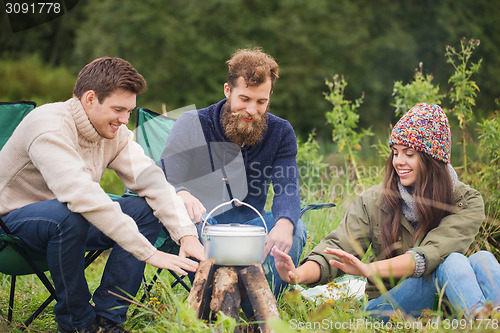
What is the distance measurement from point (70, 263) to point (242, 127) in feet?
3.52

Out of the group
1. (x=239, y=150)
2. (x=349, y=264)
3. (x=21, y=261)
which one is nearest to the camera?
(x=349, y=264)

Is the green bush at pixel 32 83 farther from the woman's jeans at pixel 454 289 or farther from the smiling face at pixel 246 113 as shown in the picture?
the woman's jeans at pixel 454 289

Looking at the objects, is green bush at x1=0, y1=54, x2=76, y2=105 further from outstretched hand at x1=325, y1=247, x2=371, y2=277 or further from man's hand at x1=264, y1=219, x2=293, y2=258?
outstretched hand at x1=325, y1=247, x2=371, y2=277

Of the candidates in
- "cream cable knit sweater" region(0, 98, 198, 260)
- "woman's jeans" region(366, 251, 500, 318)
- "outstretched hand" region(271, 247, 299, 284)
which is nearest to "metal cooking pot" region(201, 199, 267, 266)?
"outstretched hand" region(271, 247, 299, 284)

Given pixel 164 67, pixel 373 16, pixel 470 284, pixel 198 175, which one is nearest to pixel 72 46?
pixel 164 67

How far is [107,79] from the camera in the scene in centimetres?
225

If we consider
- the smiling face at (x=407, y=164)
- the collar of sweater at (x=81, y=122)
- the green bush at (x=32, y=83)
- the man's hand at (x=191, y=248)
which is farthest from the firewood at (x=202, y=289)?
the green bush at (x=32, y=83)

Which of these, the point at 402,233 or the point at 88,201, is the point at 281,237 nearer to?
the point at 402,233

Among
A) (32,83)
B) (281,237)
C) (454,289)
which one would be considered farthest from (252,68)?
(32,83)

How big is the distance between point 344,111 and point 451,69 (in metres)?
7.81

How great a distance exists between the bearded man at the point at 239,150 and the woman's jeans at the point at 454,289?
54 centimetres

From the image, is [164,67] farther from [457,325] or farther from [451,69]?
[457,325]

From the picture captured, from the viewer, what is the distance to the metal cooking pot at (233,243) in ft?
6.46

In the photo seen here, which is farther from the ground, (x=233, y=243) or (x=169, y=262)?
(x=233, y=243)
